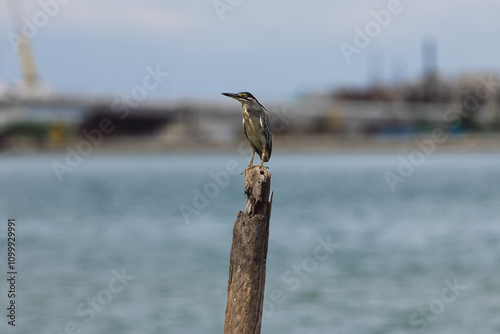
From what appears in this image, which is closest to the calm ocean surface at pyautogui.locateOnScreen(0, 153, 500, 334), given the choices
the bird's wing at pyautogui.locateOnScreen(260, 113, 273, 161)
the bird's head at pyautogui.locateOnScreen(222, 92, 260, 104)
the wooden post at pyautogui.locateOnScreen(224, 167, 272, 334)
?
the bird's wing at pyautogui.locateOnScreen(260, 113, 273, 161)

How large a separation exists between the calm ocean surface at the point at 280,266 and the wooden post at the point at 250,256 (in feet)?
30.1

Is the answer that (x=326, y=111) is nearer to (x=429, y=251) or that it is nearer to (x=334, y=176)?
(x=334, y=176)

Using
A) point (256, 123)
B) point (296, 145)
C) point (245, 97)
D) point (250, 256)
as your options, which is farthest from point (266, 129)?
point (296, 145)

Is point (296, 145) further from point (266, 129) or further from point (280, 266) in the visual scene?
point (266, 129)

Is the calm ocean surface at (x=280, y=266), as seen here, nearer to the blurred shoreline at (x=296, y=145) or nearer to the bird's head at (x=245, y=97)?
the bird's head at (x=245, y=97)

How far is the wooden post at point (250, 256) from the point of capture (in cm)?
1151

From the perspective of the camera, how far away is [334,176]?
107 meters

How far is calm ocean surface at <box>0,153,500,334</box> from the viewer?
872 inches

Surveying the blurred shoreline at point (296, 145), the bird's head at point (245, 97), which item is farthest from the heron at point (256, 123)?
the blurred shoreline at point (296, 145)

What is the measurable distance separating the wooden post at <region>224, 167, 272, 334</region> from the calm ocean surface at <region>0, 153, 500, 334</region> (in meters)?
9.18

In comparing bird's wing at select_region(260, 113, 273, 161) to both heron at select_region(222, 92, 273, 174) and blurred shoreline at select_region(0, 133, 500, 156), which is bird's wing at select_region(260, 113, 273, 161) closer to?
heron at select_region(222, 92, 273, 174)

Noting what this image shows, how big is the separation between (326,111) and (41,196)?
76531mm

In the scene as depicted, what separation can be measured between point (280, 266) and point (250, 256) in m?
19.1

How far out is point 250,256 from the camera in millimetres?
11523
